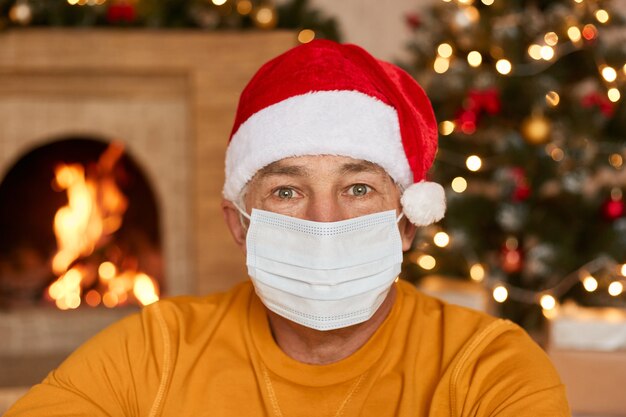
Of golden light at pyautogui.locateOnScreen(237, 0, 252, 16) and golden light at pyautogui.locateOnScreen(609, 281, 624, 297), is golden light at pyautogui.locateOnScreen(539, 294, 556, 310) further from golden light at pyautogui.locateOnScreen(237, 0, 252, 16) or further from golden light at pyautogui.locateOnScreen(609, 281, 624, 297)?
golden light at pyautogui.locateOnScreen(237, 0, 252, 16)

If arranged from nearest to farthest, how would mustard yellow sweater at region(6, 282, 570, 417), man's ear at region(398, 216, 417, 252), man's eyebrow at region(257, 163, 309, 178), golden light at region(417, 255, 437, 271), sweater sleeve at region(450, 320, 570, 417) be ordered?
sweater sleeve at region(450, 320, 570, 417)
mustard yellow sweater at region(6, 282, 570, 417)
man's eyebrow at region(257, 163, 309, 178)
man's ear at region(398, 216, 417, 252)
golden light at region(417, 255, 437, 271)

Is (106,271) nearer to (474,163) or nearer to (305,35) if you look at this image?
(305,35)

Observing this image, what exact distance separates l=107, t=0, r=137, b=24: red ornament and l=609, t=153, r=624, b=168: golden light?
2053mm

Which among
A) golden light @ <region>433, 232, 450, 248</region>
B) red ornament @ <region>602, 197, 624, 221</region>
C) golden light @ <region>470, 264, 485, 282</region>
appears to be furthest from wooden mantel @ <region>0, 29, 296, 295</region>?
red ornament @ <region>602, 197, 624, 221</region>

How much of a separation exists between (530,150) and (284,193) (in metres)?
2.13

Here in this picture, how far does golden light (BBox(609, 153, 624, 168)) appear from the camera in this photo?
3.47m

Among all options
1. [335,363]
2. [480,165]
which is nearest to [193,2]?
[480,165]

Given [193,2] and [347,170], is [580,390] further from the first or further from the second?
[193,2]

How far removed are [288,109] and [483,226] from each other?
2.31 metres

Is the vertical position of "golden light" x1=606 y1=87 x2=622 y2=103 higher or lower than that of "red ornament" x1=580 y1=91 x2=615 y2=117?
higher

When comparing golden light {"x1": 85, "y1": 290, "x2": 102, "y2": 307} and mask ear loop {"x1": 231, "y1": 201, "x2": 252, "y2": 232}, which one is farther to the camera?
golden light {"x1": 85, "y1": 290, "x2": 102, "y2": 307}

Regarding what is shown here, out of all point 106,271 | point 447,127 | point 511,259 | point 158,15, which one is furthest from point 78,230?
point 511,259

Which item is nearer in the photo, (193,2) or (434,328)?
(434,328)

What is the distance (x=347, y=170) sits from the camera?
5.08 ft
